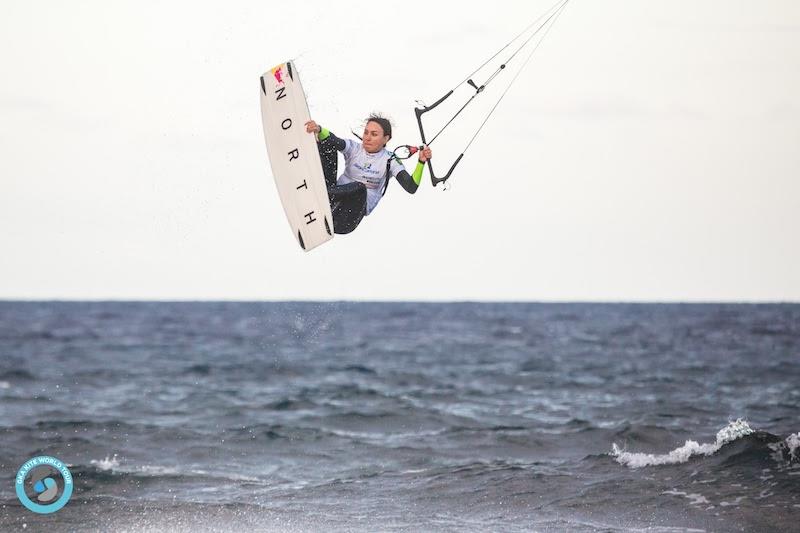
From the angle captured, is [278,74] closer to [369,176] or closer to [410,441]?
[369,176]

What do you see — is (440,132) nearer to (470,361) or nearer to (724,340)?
(470,361)

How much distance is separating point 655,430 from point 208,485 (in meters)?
8.57

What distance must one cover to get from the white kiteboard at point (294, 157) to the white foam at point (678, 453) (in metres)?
9.03

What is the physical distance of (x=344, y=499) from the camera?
1378 centimetres

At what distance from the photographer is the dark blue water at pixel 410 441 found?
1280 cm

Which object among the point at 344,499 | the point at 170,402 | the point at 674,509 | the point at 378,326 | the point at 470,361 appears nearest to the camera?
the point at 674,509

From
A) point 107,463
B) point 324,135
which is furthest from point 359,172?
point 107,463

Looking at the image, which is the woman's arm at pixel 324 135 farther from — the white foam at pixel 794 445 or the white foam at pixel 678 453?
the white foam at pixel 794 445

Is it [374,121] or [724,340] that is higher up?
[374,121]

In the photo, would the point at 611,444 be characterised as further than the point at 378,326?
No

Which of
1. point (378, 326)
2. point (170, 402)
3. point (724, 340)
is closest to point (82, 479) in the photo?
point (170, 402)

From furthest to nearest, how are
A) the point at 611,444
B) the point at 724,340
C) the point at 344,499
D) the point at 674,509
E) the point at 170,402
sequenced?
the point at 724,340 < the point at 170,402 < the point at 611,444 < the point at 344,499 < the point at 674,509

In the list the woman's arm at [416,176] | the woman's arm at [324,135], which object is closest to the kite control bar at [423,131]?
the woman's arm at [416,176]

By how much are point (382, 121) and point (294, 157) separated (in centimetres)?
84
